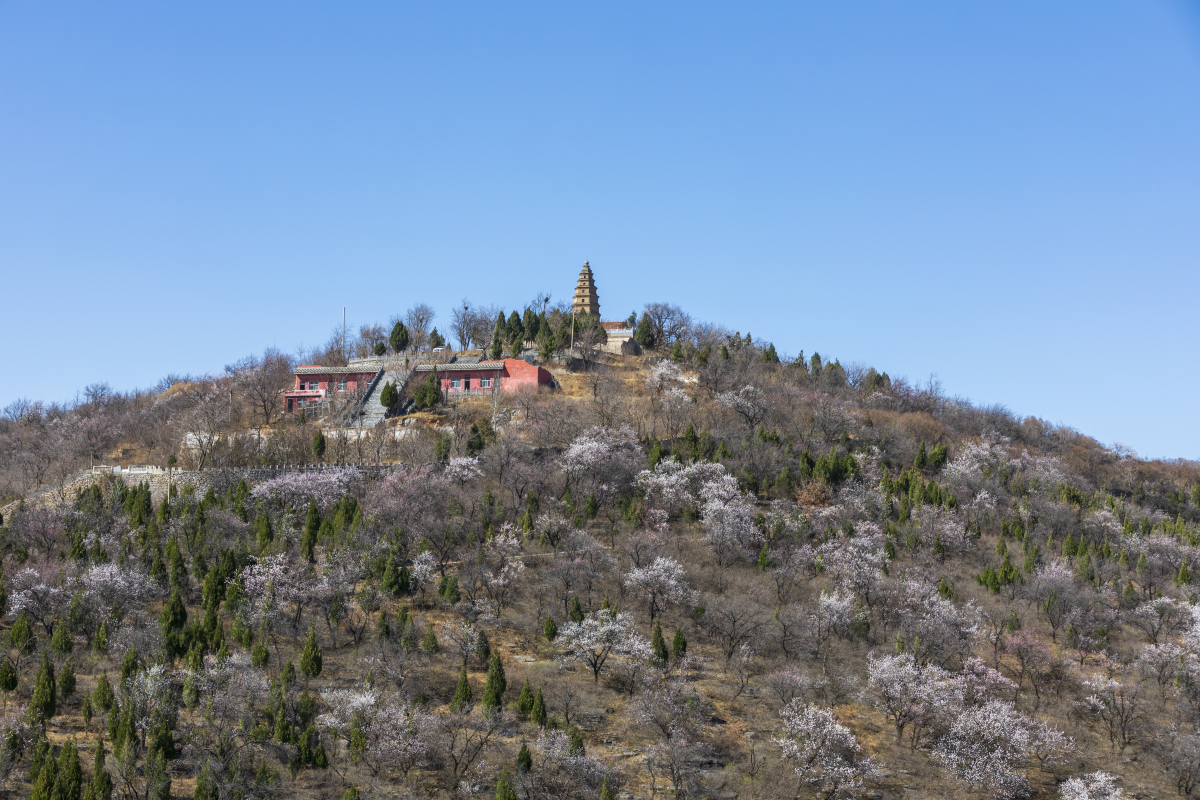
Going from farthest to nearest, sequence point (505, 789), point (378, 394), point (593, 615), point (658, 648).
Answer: point (378, 394) → point (593, 615) → point (658, 648) → point (505, 789)

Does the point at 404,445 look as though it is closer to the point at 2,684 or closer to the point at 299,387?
the point at 299,387

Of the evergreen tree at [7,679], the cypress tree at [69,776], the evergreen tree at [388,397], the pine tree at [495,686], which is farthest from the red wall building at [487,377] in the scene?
the cypress tree at [69,776]

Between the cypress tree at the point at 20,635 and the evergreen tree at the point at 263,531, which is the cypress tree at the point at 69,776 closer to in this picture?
the cypress tree at the point at 20,635

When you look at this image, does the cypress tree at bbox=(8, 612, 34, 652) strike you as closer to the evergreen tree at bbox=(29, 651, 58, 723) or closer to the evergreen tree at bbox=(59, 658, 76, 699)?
the evergreen tree at bbox=(59, 658, 76, 699)

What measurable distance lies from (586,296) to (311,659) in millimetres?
64765

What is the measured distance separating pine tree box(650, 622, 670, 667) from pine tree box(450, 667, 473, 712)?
8737mm

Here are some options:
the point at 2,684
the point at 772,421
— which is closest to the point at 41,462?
the point at 2,684

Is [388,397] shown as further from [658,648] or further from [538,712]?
[538,712]

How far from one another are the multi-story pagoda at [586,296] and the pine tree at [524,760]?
67.5 m

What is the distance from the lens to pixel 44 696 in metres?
42.8

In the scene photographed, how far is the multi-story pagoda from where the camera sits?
349 ft

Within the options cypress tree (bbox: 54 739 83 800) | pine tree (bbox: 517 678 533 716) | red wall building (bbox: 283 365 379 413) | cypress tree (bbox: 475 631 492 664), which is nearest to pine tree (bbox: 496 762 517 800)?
pine tree (bbox: 517 678 533 716)

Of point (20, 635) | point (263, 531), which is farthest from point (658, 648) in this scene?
point (20, 635)

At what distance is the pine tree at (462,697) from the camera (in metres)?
44.9
